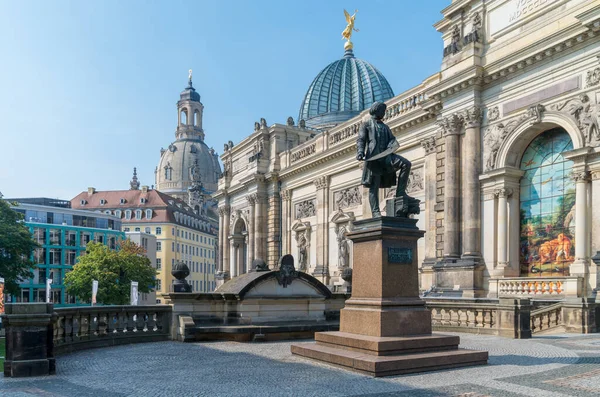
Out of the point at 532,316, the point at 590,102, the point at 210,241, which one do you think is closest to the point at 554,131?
the point at 590,102

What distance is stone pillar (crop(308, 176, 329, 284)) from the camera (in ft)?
137

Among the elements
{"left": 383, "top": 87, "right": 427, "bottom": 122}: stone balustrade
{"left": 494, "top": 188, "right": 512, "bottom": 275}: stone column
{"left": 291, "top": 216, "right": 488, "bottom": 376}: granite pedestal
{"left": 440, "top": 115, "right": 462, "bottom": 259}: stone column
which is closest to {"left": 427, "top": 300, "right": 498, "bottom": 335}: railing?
{"left": 291, "top": 216, "right": 488, "bottom": 376}: granite pedestal

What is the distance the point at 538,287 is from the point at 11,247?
1344 inches

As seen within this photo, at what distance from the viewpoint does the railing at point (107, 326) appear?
13680 mm

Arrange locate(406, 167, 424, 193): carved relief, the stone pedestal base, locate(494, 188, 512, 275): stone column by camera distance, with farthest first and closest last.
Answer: locate(406, 167, 424, 193): carved relief → locate(494, 188, 512, 275): stone column → the stone pedestal base

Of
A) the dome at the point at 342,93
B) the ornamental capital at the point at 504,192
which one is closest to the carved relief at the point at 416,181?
the ornamental capital at the point at 504,192

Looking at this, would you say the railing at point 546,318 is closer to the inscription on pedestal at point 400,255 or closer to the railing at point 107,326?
the inscription on pedestal at point 400,255

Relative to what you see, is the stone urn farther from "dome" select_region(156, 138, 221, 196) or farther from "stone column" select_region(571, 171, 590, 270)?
"dome" select_region(156, 138, 221, 196)

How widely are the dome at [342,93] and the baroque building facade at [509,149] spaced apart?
1046 inches

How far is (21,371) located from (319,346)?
5402 millimetres

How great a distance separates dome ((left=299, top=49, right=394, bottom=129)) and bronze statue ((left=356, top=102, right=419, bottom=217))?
48.3m

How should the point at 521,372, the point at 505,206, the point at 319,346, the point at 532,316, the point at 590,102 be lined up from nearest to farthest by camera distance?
the point at 521,372 < the point at 319,346 < the point at 532,316 < the point at 590,102 < the point at 505,206

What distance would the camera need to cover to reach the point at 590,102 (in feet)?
70.8

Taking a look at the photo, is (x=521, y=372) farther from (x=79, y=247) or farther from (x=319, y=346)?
(x=79, y=247)
